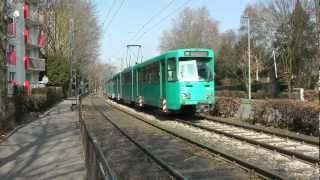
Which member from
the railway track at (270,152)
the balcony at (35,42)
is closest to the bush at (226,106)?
the railway track at (270,152)

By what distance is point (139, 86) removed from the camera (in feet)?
105

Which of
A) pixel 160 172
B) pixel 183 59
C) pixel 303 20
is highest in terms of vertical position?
pixel 303 20

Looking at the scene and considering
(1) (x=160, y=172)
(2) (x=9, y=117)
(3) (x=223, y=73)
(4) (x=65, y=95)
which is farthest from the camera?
(3) (x=223, y=73)

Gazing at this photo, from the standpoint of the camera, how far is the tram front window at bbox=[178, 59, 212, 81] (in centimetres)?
2327

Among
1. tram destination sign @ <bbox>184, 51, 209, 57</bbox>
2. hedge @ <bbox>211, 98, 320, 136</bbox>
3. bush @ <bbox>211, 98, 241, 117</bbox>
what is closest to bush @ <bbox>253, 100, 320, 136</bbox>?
hedge @ <bbox>211, 98, 320, 136</bbox>

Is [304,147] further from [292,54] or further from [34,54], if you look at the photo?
[34,54]

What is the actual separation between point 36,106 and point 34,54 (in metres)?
38.6

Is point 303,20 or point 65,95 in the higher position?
point 303,20

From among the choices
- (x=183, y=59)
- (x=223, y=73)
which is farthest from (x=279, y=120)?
(x=223, y=73)

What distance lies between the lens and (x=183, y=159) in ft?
42.3

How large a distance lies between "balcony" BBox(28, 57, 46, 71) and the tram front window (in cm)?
4304

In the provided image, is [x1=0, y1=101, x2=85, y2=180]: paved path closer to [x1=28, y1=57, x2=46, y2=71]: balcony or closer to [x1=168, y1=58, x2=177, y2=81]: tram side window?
[x1=168, y1=58, x2=177, y2=81]: tram side window

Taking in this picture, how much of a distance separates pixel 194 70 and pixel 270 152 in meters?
10.7

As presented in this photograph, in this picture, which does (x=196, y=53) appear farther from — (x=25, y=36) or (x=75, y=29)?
(x=75, y=29)
